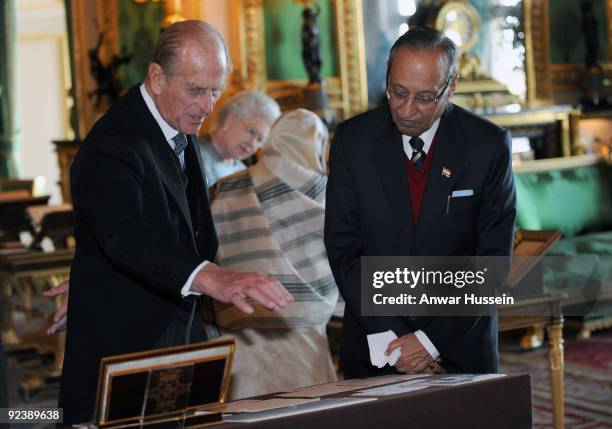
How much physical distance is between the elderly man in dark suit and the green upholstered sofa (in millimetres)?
3918

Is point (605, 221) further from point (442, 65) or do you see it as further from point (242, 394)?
point (442, 65)

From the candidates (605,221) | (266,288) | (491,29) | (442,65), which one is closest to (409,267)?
(442,65)

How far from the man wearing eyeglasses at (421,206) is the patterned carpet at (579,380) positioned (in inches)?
85.0

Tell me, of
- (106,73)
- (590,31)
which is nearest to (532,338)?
(106,73)

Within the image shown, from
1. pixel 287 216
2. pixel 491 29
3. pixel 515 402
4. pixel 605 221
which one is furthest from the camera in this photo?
pixel 491 29

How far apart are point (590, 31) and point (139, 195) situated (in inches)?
441

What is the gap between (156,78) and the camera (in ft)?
7.36

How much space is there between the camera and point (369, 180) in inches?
100.0

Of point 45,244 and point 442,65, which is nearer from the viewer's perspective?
point 442,65

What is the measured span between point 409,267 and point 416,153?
30cm

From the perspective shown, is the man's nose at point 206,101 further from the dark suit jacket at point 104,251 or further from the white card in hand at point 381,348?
the white card in hand at point 381,348

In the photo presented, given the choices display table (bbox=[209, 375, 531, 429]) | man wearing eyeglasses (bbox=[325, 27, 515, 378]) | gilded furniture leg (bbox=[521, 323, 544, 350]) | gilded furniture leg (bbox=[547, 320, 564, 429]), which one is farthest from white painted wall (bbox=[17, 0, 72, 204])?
display table (bbox=[209, 375, 531, 429])

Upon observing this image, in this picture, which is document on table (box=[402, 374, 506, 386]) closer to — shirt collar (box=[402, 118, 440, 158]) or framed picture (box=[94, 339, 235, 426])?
framed picture (box=[94, 339, 235, 426])

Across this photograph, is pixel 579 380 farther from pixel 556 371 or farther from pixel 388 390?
pixel 388 390
